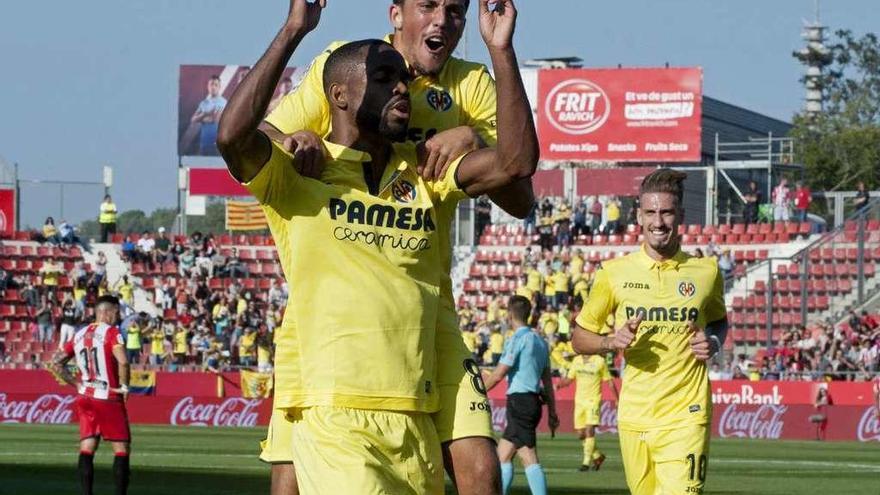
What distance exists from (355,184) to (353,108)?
0.98 feet

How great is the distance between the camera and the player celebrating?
79.3ft

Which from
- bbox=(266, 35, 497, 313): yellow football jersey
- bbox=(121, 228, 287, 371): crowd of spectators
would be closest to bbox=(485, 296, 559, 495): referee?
bbox=(266, 35, 497, 313): yellow football jersey

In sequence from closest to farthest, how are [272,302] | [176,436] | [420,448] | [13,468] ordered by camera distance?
[420,448]
[13,468]
[176,436]
[272,302]

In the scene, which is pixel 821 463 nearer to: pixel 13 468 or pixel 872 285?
pixel 13 468

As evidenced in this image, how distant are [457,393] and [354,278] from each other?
2.50 feet

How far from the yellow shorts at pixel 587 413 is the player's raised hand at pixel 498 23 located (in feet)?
59.0

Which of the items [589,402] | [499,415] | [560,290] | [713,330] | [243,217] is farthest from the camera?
[243,217]

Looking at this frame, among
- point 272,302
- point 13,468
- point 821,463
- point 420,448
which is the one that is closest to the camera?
point 420,448

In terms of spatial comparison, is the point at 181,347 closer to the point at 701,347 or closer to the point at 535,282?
the point at 535,282

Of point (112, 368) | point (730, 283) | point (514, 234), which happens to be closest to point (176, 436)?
point (112, 368)

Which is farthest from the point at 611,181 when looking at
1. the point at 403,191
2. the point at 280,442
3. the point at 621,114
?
the point at 403,191

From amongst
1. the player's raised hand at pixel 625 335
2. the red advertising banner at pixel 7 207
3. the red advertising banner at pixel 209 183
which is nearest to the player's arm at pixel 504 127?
the player's raised hand at pixel 625 335

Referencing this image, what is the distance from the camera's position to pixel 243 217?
190 ft

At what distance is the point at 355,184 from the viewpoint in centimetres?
682
